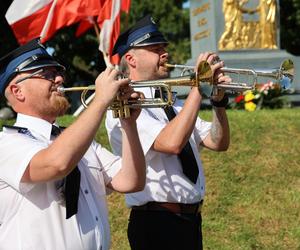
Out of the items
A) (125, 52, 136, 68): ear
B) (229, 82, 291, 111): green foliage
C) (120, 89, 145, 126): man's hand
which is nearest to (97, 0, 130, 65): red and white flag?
(229, 82, 291, 111): green foliage

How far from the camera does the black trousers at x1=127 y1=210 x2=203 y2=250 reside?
385 cm

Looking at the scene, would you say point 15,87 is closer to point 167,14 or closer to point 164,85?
point 164,85

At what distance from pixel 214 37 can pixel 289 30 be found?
53.3ft

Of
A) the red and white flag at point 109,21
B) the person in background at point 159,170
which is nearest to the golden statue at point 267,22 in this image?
the red and white flag at point 109,21

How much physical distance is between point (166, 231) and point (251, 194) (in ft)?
10.4

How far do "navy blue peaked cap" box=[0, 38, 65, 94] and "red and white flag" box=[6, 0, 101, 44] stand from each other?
5212 mm

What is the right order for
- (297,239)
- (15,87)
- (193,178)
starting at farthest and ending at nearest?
(297,239) < (193,178) < (15,87)

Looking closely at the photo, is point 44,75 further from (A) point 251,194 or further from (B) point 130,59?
(A) point 251,194

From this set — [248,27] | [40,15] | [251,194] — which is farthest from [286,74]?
[248,27]

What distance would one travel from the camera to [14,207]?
2.80m

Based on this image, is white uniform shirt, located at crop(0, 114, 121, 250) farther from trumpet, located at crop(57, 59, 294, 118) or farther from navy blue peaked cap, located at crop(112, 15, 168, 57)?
navy blue peaked cap, located at crop(112, 15, 168, 57)

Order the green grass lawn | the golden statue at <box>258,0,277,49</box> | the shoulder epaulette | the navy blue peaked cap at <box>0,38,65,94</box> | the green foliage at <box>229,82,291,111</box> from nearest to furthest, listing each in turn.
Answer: the shoulder epaulette
the navy blue peaked cap at <box>0,38,65,94</box>
the green grass lawn
the green foliage at <box>229,82,291,111</box>
the golden statue at <box>258,0,277,49</box>

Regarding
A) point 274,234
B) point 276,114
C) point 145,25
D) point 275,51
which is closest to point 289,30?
point 275,51

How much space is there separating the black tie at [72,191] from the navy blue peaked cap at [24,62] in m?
0.53
